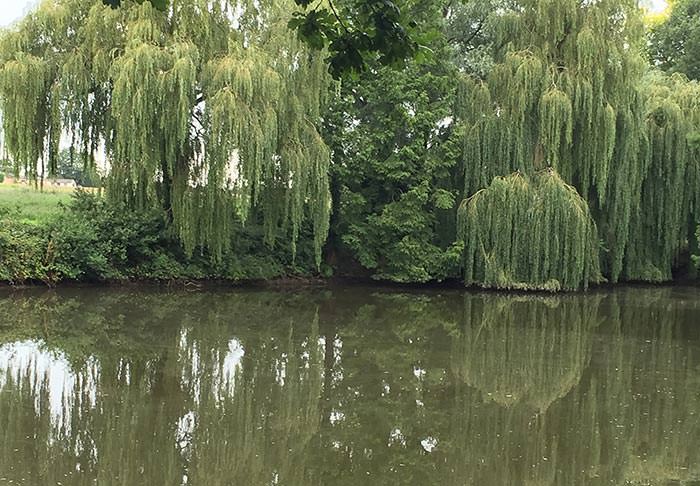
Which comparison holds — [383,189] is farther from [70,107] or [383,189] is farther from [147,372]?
[147,372]

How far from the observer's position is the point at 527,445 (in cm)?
623

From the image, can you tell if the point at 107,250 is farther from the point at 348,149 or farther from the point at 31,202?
the point at 348,149

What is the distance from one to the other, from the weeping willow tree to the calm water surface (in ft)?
9.68

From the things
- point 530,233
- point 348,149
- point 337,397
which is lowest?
point 337,397

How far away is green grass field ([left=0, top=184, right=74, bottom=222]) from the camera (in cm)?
1675

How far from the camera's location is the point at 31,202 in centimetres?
1859

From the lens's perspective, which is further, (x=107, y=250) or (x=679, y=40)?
(x=679, y=40)

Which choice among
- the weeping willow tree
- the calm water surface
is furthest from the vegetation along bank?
the calm water surface

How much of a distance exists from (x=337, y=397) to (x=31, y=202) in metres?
13.9

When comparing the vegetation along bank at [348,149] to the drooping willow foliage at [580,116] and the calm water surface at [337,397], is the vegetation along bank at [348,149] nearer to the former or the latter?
the drooping willow foliage at [580,116]

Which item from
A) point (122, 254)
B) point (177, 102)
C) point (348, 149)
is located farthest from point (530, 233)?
point (122, 254)

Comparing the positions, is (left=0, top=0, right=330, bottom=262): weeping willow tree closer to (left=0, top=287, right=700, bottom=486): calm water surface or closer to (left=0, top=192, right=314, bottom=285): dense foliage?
(left=0, top=192, right=314, bottom=285): dense foliage

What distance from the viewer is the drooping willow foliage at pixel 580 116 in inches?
679

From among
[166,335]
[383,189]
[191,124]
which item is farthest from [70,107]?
[383,189]
